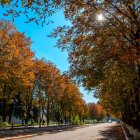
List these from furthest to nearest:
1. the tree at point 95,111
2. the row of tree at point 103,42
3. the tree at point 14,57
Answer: the tree at point 95,111
the tree at point 14,57
the row of tree at point 103,42

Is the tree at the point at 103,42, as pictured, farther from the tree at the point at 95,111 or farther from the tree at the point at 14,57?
the tree at the point at 95,111

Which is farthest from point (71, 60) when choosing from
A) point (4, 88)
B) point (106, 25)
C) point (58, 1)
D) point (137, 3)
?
point (4, 88)

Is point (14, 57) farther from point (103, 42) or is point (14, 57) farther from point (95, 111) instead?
point (95, 111)

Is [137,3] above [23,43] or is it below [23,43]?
below

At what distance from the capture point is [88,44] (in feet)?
58.0

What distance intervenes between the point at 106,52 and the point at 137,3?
2.91m

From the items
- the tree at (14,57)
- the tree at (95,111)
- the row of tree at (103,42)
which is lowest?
the row of tree at (103,42)

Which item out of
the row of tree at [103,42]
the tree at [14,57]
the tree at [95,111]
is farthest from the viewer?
the tree at [95,111]

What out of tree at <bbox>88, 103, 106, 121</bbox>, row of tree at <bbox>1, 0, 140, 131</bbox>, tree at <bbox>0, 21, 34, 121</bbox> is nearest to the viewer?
row of tree at <bbox>1, 0, 140, 131</bbox>

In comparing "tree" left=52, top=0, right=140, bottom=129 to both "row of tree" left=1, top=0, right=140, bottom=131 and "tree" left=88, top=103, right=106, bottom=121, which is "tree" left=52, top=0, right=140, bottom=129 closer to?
"row of tree" left=1, top=0, right=140, bottom=131

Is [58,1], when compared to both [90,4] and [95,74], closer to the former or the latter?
[90,4]

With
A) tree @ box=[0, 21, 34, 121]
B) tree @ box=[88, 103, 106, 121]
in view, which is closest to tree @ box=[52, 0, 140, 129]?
tree @ box=[0, 21, 34, 121]

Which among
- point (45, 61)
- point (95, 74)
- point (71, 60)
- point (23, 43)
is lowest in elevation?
point (95, 74)

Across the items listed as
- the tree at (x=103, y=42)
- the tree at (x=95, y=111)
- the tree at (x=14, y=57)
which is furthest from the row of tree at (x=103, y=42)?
the tree at (x=95, y=111)
